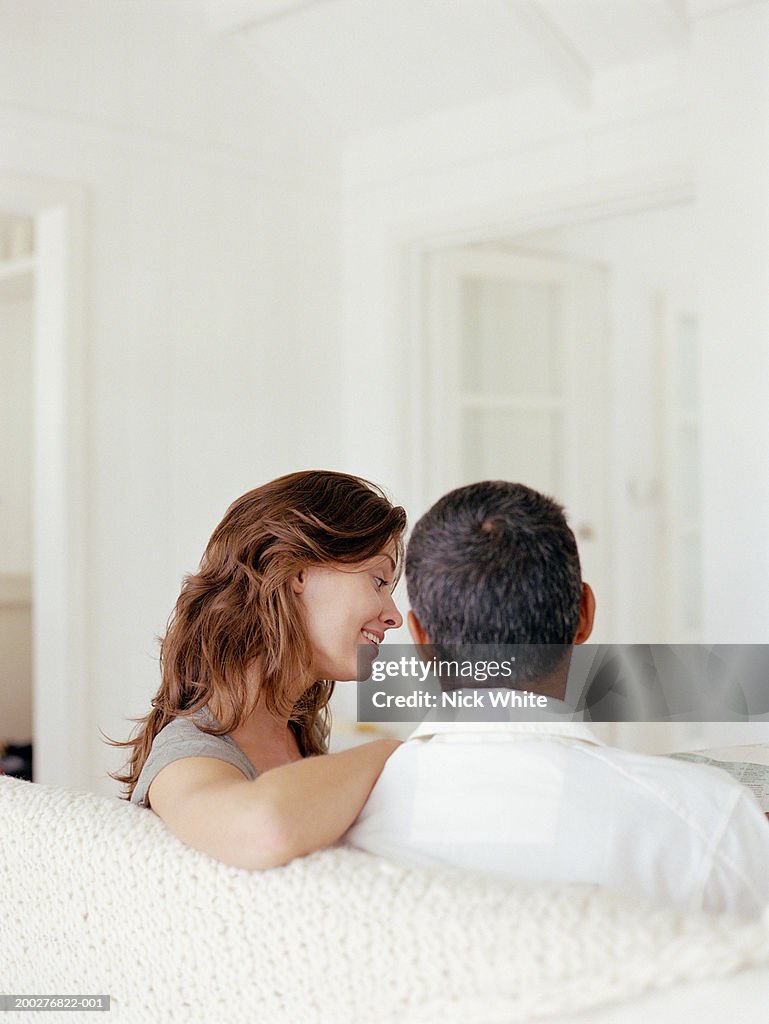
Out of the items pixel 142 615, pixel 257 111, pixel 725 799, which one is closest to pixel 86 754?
pixel 142 615

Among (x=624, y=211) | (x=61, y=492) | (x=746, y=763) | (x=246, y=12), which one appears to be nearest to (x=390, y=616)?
(x=746, y=763)

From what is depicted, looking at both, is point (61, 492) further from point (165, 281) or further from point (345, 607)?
point (345, 607)

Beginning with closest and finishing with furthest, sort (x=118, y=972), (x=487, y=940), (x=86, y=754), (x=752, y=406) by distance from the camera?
(x=487, y=940) < (x=118, y=972) < (x=752, y=406) < (x=86, y=754)

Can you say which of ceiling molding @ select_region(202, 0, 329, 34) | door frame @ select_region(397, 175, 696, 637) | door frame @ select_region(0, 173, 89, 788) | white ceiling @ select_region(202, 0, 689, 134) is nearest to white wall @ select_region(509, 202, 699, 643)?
door frame @ select_region(397, 175, 696, 637)

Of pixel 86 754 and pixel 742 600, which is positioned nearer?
pixel 742 600

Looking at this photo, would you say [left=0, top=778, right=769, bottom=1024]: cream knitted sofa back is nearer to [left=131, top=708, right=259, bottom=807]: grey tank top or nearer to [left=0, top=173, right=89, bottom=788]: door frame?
[left=131, top=708, right=259, bottom=807]: grey tank top

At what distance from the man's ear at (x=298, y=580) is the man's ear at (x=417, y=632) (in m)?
0.21

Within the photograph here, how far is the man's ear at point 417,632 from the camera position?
2.84ft

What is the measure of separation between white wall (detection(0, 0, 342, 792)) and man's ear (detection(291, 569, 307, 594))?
1.51 meters

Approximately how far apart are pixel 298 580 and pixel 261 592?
1.4 inches

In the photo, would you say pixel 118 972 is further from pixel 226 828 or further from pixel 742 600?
pixel 742 600

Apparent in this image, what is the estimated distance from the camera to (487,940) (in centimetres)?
67

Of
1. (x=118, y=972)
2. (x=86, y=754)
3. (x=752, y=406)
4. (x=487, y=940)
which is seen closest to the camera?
(x=487, y=940)

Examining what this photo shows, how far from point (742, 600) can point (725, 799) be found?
4.30 feet
